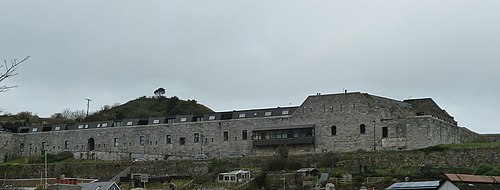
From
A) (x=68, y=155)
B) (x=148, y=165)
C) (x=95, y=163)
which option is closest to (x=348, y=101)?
(x=148, y=165)

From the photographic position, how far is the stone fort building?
211ft

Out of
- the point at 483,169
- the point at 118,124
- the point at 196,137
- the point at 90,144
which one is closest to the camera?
the point at 483,169

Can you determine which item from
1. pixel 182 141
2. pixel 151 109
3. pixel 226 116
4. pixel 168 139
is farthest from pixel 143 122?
pixel 151 109

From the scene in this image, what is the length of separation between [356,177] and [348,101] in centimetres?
1168

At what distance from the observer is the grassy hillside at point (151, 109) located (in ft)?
313

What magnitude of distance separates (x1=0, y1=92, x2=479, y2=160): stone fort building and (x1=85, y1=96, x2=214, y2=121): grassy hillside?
51.0 ft

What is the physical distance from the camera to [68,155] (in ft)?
249

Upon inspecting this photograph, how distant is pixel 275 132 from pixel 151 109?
3818 centimetres

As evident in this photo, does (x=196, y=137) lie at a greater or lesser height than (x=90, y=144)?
greater

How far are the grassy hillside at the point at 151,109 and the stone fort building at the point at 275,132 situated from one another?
15.6 meters

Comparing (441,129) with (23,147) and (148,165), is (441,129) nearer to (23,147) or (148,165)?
(148,165)

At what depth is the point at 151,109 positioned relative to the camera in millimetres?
103438

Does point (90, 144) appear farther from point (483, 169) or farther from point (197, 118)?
point (483, 169)

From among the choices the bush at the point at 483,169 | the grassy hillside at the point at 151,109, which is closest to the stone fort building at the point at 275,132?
the bush at the point at 483,169
